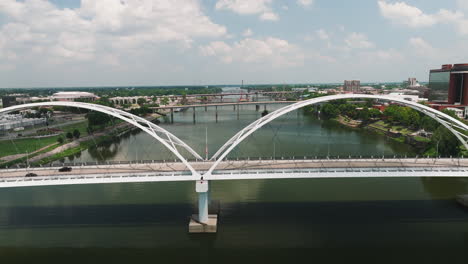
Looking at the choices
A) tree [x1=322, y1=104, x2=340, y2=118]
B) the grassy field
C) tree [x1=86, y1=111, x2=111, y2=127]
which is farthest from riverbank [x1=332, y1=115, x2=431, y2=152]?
the grassy field

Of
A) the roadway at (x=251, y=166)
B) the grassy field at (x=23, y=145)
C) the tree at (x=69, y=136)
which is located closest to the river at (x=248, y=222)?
the roadway at (x=251, y=166)

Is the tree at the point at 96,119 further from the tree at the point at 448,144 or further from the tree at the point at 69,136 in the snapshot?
the tree at the point at 448,144

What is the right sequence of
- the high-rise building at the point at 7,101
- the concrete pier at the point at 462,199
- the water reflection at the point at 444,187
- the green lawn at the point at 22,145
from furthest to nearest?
the high-rise building at the point at 7,101 → the green lawn at the point at 22,145 → the water reflection at the point at 444,187 → the concrete pier at the point at 462,199

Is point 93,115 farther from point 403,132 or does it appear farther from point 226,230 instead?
point 403,132

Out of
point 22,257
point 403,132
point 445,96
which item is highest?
point 445,96

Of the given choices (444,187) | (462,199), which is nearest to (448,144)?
(444,187)

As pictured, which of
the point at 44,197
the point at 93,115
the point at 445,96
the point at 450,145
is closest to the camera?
the point at 44,197

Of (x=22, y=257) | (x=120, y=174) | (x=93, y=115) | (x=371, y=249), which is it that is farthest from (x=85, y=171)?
(x=93, y=115)
